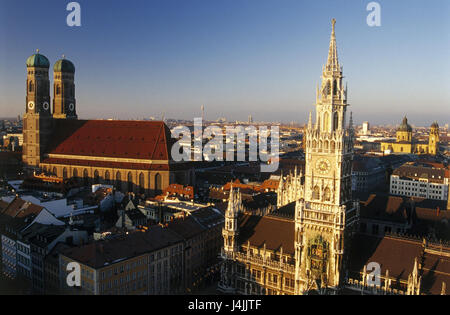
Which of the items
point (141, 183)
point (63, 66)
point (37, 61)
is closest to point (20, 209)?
point (141, 183)

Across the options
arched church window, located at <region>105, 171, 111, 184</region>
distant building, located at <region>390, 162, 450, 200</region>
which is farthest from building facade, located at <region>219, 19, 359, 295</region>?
distant building, located at <region>390, 162, 450, 200</region>

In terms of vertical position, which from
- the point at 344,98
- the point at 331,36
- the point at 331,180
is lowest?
the point at 331,180

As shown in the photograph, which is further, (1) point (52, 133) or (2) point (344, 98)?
(1) point (52, 133)

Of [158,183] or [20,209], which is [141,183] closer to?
[158,183]
